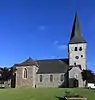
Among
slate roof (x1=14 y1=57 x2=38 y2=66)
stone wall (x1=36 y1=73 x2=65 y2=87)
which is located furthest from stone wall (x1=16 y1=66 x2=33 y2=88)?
stone wall (x1=36 y1=73 x2=65 y2=87)

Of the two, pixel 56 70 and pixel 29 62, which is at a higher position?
pixel 29 62

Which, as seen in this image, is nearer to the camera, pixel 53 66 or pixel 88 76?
pixel 88 76

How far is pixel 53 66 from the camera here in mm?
71500

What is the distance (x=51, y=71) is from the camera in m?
70.0

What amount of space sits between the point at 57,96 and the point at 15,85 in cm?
3289

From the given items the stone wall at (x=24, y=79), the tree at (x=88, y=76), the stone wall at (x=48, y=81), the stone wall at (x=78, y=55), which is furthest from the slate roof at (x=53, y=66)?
the tree at (x=88, y=76)

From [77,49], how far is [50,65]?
828 cm

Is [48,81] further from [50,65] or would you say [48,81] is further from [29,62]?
[29,62]

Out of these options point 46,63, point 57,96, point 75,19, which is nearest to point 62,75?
point 46,63

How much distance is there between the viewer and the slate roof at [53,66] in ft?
230

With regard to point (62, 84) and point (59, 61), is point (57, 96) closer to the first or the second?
point (62, 84)

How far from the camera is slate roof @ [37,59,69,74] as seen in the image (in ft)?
230

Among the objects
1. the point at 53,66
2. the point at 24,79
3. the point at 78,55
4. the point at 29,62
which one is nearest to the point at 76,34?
the point at 78,55

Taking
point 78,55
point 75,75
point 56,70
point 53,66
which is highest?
point 78,55
